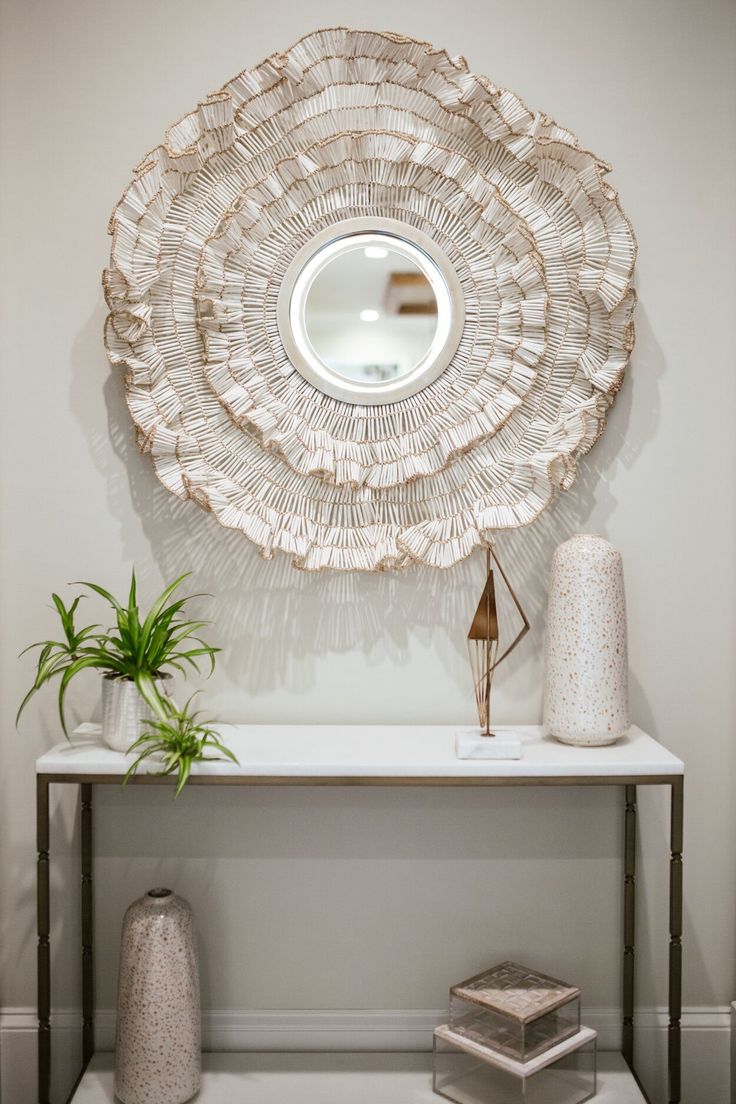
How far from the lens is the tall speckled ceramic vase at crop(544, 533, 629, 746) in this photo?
5.00 feet

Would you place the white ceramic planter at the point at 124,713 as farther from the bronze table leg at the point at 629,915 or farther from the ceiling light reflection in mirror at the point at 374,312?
the bronze table leg at the point at 629,915

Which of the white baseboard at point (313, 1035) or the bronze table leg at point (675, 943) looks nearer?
the bronze table leg at point (675, 943)

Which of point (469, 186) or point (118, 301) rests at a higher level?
→ point (469, 186)

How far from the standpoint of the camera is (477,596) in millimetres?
1713

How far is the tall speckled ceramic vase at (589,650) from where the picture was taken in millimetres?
1524

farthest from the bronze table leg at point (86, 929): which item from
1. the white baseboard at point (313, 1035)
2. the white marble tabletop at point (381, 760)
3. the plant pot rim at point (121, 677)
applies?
the plant pot rim at point (121, 677)

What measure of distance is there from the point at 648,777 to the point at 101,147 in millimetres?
1424

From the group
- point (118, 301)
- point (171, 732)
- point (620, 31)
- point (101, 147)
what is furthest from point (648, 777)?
point (101, 147)

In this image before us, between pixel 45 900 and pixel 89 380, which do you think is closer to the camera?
pixel 45 900

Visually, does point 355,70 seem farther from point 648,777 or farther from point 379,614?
point 648,777

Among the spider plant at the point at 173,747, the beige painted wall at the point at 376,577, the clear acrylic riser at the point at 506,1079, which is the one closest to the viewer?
the spider plant at the point at 173,747

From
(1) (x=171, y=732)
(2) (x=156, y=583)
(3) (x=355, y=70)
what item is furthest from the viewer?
(2) (x=156, y=583)

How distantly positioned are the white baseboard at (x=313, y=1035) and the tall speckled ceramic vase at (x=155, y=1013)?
0.61 feet

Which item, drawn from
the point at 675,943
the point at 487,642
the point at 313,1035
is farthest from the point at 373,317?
the point at 313,1035
